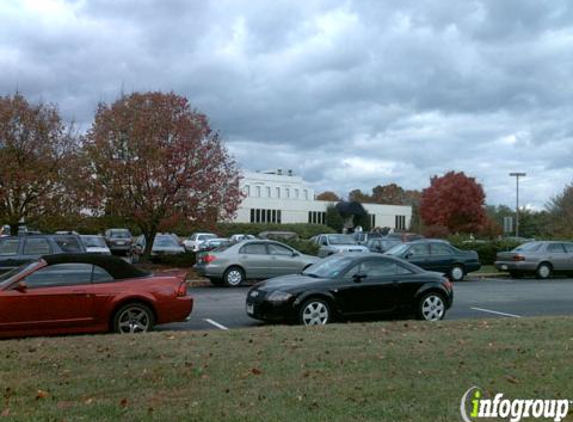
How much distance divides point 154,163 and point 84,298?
1359 centimetres

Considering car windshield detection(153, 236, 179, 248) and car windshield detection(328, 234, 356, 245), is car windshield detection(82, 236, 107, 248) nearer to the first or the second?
car windshield detection(153, 236, 179, 248)

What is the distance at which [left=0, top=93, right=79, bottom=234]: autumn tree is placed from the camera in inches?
866

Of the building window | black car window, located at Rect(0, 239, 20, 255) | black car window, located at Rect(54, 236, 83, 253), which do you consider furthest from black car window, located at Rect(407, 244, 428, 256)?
Result: the building window

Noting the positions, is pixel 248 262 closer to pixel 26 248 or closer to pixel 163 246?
pixel 26 248

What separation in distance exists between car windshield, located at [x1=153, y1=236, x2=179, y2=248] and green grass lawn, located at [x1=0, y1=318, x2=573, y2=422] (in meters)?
23.9

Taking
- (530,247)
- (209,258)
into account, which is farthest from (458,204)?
(209,258)

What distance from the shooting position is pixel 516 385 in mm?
6223

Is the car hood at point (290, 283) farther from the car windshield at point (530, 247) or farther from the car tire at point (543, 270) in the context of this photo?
the car windshield at point (530, 247)

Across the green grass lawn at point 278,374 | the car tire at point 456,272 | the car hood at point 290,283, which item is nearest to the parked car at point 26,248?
the car hood at point 290,283

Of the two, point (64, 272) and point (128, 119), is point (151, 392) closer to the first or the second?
point (64, 272)

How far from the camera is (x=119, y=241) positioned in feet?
126

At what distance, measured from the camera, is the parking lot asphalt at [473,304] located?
12.8 m

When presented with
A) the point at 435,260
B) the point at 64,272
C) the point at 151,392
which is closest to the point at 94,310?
the point at 64,272

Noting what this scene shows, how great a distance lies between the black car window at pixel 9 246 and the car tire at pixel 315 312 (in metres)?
8.67
